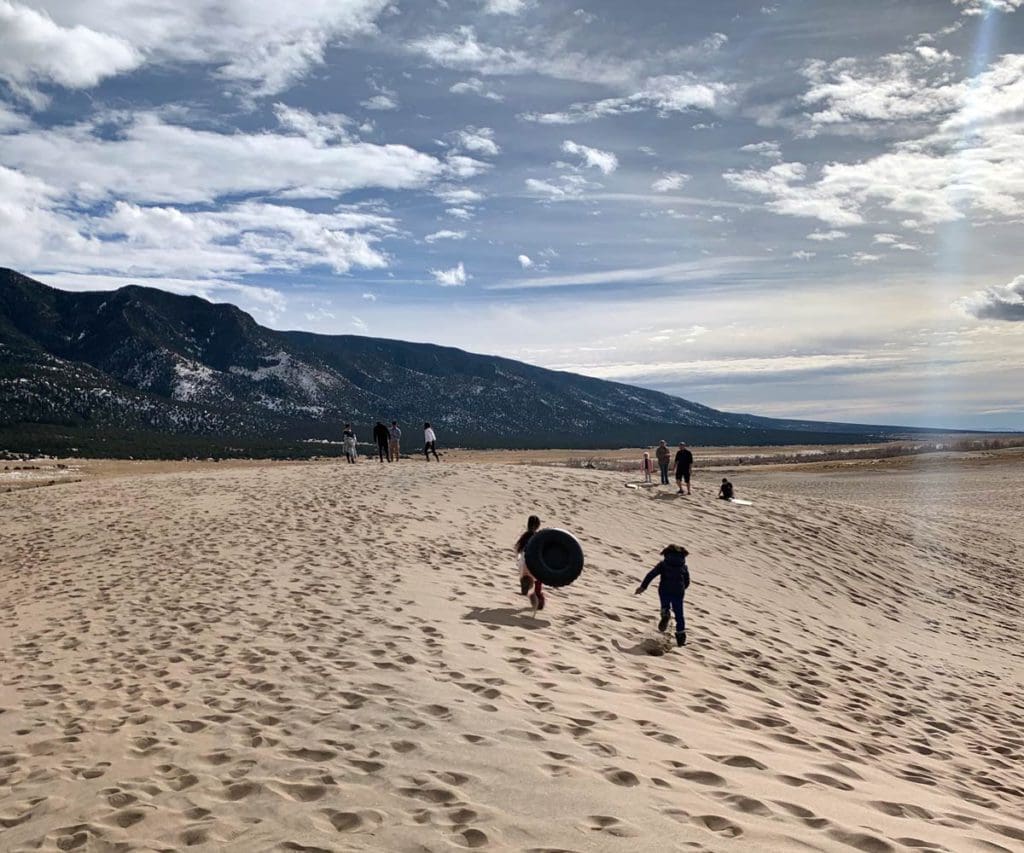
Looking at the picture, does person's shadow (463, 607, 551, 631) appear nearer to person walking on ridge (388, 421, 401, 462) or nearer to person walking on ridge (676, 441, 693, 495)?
person walking on ridge (676, 441, 693, 495)

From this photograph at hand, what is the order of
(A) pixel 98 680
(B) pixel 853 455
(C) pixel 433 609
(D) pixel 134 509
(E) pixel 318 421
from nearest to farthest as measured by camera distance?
(A) pixel 98 680 < (C) pixel 433 609 < (D) pixel 134 509 < (B) pixel 853 455 < (E) pixel 318 421

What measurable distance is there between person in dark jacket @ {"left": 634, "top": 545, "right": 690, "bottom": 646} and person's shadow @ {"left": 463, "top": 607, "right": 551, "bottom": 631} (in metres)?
1.88

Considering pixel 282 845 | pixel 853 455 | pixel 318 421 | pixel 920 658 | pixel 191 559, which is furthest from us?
pixel 318 421

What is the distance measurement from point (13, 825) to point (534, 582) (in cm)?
833

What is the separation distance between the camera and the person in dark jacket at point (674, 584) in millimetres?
11836

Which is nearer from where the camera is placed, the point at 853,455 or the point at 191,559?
the point at 191,559

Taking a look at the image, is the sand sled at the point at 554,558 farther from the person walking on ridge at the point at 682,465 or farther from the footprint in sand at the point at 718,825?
the person walking on ridge at the point at 682,465

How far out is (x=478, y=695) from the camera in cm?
816

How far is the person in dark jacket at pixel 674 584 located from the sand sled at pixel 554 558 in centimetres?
121

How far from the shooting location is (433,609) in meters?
12.2

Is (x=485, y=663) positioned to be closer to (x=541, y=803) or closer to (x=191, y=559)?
(x=541, y=803)

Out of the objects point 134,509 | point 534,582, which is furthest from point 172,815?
point 134,509

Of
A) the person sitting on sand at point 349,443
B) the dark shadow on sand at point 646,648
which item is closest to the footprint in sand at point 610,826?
the dark shadow on sand at point 646,648

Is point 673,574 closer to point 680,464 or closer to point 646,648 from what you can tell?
point 646,648
